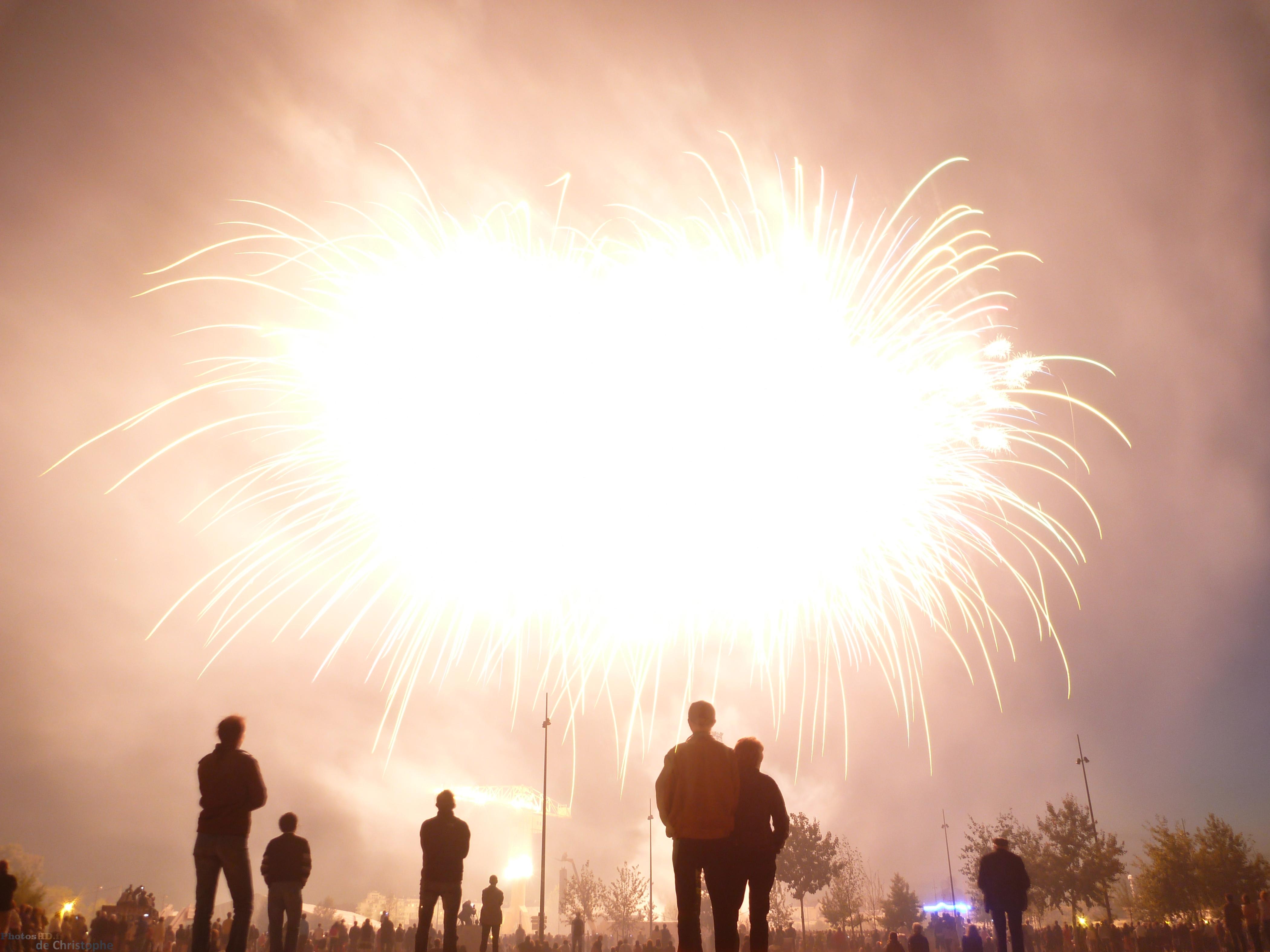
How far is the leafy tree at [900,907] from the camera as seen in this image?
232 feet

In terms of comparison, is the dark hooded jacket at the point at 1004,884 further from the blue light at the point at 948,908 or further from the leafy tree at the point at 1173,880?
the blue light at the point at 948,908

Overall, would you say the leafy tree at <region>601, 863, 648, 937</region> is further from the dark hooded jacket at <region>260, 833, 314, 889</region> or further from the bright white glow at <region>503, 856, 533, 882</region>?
the dark hooded jacket at <region>260, 833, 314, 889</region>

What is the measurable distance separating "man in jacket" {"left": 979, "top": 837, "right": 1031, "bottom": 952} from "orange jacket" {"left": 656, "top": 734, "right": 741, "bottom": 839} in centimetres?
476

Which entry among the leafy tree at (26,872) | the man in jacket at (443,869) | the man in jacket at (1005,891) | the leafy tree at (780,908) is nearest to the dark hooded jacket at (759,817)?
the man in jacket at (443,869)

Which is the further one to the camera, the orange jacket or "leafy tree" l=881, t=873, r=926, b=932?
"leafy tree" l=881, t=873, r=926, b=932

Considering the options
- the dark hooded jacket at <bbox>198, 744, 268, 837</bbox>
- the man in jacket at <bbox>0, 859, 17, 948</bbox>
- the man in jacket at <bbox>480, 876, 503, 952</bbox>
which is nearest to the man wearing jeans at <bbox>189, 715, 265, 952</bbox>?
the dark hooded jacket at <bbox>198, 744, 268, 837</bbox>

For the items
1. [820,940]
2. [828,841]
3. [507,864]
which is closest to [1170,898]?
[828,841]

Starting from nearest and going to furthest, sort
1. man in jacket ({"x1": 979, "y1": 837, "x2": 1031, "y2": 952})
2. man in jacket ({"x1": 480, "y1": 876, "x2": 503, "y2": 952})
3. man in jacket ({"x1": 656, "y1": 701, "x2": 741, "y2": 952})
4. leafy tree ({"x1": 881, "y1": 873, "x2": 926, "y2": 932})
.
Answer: man in jacket ({"x1": 656, "y1": 701, "x2": 741, "y2": 952})
man in jacket ({"x1": 979, "y1": 837, "x2": 1031, "y2": 952})
man in jacket ({"x1": 480, "y1": 876, "x2": 503, "y2": 952})
leafy tree ({"x1": 881, "y1": 873, "x2": 926, "y2": 932})

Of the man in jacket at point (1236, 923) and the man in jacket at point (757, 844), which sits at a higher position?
the man in jacket at point (757, 844)

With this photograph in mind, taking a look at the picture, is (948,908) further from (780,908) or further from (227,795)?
(227,795)

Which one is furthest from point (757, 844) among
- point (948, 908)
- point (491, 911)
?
point (948, 908)

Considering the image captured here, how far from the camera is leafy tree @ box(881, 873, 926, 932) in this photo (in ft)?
232

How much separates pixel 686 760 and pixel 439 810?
3.79 m

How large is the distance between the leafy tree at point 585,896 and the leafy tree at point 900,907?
89.7 feet
